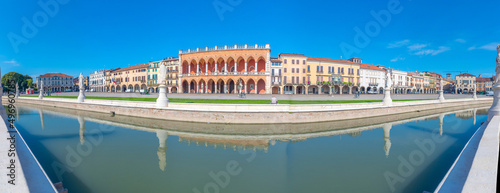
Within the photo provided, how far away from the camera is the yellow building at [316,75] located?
53125 mm

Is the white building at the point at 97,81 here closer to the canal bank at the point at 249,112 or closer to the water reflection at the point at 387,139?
the canal bank at the point at 249,112

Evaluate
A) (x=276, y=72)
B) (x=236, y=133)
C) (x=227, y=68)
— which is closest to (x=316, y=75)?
(x=276, y=72)

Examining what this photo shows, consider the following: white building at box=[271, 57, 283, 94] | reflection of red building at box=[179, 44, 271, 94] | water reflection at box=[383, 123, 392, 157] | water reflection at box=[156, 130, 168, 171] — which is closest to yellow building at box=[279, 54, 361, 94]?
white building at box=[271, 57, 283, 94]

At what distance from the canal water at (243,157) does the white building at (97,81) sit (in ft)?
297

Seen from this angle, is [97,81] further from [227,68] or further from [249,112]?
[249,112]

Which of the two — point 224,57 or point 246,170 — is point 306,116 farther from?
point 224,57

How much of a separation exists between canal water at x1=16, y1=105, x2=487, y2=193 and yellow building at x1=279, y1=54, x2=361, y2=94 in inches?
1547

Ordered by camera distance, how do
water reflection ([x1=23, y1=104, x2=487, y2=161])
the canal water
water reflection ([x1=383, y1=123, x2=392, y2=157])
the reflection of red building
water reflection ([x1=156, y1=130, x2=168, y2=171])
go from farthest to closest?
1. the reflection of red building
2. water reflection ([x1=23, y1=104, x2=487, y2=161])
3. water reflection ([x1=383, y1=123, x2=392, y2=157])
4. water reflection ([x1=156, y1=130, x2=168, y2=171])
5. the canal water

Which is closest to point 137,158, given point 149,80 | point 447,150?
point 447,150

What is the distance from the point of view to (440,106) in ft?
92.1

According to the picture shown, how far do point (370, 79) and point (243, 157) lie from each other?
214 ft

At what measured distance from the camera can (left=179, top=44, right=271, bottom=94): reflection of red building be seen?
1940 inches

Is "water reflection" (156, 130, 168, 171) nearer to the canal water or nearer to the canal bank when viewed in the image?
the canal water

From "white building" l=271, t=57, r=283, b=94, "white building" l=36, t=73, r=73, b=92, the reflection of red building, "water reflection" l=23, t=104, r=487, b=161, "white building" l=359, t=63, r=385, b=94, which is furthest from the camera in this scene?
"white building" l=36, t=73, r=73, b=92
